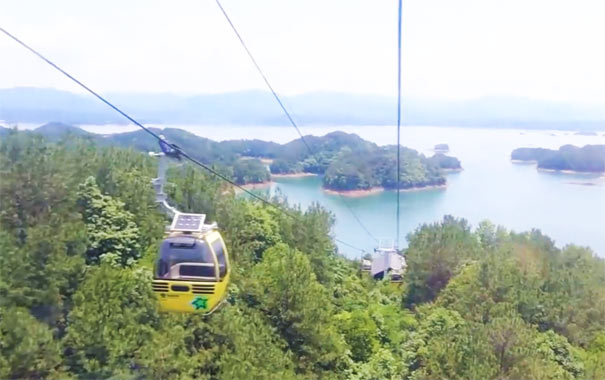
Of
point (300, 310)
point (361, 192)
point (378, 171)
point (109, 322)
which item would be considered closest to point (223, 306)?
point (300, 310)

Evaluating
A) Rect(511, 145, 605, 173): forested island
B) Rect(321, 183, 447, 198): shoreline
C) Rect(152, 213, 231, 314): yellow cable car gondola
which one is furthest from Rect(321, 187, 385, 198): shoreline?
Rect(152, 213, 231, 314): yellow cable car gondola

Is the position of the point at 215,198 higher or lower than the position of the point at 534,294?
higher

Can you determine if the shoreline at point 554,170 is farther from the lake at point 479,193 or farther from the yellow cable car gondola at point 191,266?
the yellow cable car gondola at point 191,266

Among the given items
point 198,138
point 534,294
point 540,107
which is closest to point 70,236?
point 534,294

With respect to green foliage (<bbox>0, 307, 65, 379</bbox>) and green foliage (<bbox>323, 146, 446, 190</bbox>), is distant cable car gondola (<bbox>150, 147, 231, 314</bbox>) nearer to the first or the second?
green foliage (<bbox>0, 307, 65, 379</bbox>)

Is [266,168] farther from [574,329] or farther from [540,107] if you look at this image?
[574,329]

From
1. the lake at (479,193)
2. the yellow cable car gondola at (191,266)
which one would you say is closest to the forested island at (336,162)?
the lake at (479,193)
